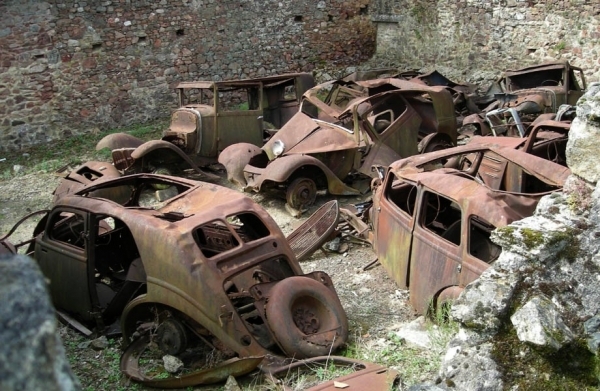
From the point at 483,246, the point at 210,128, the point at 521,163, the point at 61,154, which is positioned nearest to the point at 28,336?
the point at 483,246

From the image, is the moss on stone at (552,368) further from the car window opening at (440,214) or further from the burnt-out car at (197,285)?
the car window opening at (440,214)

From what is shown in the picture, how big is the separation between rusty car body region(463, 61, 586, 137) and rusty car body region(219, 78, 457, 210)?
2.41 ft

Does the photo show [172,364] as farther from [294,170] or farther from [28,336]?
[294,170]

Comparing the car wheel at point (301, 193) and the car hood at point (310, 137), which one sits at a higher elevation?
the car hood at point (310, 137)

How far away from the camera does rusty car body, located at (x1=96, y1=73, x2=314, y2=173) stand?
10.7 meters

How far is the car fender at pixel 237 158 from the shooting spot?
10125 millimetres


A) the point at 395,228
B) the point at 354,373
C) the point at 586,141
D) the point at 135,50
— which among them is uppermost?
the point at 135,50

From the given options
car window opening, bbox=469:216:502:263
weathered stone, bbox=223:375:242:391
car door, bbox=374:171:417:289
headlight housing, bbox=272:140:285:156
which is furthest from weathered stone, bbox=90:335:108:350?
headlight housing, bbox=272:140:285:156

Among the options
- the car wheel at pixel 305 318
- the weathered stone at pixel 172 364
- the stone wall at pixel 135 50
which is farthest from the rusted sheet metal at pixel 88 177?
the car wheel at pixel 305 318

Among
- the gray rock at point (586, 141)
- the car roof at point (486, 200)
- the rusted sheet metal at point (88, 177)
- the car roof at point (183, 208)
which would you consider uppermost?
the gray rock at point (586, 141)

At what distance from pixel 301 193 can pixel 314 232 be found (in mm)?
1405

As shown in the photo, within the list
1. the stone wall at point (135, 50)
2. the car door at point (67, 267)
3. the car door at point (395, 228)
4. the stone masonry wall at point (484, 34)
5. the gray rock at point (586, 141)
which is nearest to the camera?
the gray rock at point (586, 141)

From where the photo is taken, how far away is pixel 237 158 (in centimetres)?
1028

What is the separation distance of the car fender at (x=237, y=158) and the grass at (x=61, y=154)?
102 inches
